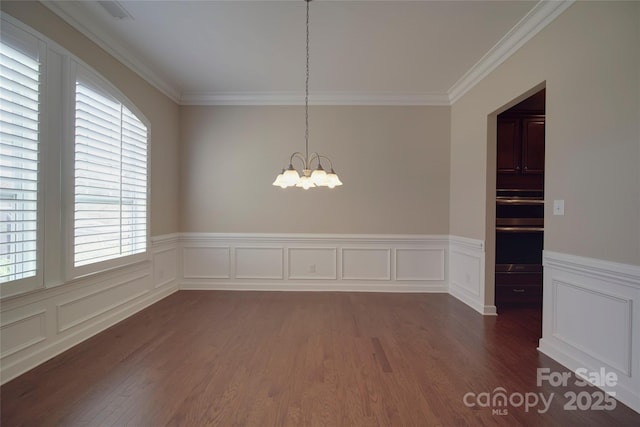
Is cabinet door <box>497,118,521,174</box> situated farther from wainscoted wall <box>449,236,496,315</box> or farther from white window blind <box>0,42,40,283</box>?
white window blind <box>0,42,40,283</box>

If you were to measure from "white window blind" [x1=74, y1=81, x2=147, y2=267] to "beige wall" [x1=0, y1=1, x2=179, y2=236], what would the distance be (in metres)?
0.24

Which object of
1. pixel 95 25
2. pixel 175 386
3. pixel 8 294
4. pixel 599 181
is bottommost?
pixel 175 386

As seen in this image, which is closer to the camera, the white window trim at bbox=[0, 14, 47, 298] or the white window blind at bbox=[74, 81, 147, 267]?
the white window trim at bbox=[0, 14, 47, 298]

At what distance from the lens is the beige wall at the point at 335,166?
4.39 metres

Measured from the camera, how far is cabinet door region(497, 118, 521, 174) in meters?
3.82

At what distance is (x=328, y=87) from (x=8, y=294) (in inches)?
155

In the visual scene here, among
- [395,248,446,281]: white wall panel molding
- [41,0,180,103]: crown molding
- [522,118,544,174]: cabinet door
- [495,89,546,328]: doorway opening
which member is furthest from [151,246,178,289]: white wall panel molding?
[522,118,544,174]: cabinet door

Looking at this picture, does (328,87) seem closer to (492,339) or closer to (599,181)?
(599,181)

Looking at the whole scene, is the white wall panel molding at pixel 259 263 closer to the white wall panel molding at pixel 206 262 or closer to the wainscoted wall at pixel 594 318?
the white wall panel molding at pixel 206 262

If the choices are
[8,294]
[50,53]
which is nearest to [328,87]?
[50,53]

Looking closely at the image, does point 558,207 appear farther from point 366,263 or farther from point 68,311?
point 68,311

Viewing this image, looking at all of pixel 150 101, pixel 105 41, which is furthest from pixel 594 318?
pixel 150 101

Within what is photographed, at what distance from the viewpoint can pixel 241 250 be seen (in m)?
4.47

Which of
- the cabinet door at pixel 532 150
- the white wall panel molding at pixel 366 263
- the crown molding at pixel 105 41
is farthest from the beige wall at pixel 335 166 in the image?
the cabinet door at pixel 532 150
